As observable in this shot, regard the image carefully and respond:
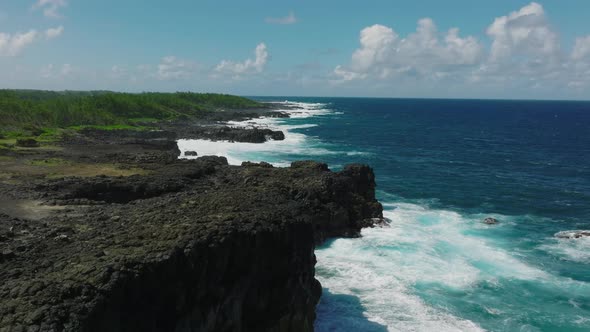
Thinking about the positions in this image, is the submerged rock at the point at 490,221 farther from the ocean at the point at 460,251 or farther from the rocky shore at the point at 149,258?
the rocky shore at the point at 149,258

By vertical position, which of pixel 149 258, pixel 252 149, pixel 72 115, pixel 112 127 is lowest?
pixel 252 149

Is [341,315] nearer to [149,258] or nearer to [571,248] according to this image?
[149,258]

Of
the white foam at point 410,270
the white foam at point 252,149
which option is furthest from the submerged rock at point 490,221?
the white foam at point 252,149

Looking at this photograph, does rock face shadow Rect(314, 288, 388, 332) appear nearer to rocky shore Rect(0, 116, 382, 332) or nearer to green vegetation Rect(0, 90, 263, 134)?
rocky shore Rect(0, 116, 382, 332)

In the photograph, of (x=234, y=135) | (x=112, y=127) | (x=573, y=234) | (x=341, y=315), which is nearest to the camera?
(x=341, y=315)

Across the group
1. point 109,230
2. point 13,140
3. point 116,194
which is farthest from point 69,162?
point 109,230

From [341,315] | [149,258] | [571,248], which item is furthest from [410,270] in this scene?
[149,258]
